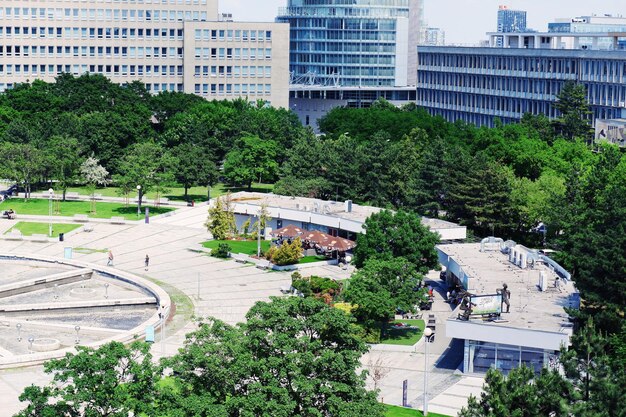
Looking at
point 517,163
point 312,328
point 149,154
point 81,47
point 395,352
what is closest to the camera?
point 312,328

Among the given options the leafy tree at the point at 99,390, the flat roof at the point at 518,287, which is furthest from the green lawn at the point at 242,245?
the leafy tree at the point at 99,390

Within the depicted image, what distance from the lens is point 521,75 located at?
165000 millimetres

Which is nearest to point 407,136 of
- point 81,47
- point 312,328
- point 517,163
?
point 517,163

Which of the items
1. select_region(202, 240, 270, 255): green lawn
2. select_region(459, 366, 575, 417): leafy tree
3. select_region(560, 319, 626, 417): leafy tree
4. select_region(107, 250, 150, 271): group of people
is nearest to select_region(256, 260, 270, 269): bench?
select_region(202, 240, 270, 255): green lawn

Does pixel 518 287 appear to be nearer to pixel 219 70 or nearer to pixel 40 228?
pixel 40 228

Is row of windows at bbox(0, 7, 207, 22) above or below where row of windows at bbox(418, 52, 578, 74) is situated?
above

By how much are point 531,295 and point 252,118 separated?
256 feet

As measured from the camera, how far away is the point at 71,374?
47.9 meters

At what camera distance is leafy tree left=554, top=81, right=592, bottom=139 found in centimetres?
13800

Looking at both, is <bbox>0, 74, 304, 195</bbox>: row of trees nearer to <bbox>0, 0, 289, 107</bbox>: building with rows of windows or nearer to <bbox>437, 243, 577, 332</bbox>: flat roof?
<bbox>0, 0, 289, 107</bbox>: building with rows of windows

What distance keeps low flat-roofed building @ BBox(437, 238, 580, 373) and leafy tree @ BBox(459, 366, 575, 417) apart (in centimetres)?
1203

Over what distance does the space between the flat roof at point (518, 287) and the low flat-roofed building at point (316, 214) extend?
22.7ft

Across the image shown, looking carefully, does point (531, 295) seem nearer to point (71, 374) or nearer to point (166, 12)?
point (71, 374)

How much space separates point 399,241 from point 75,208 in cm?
5134
